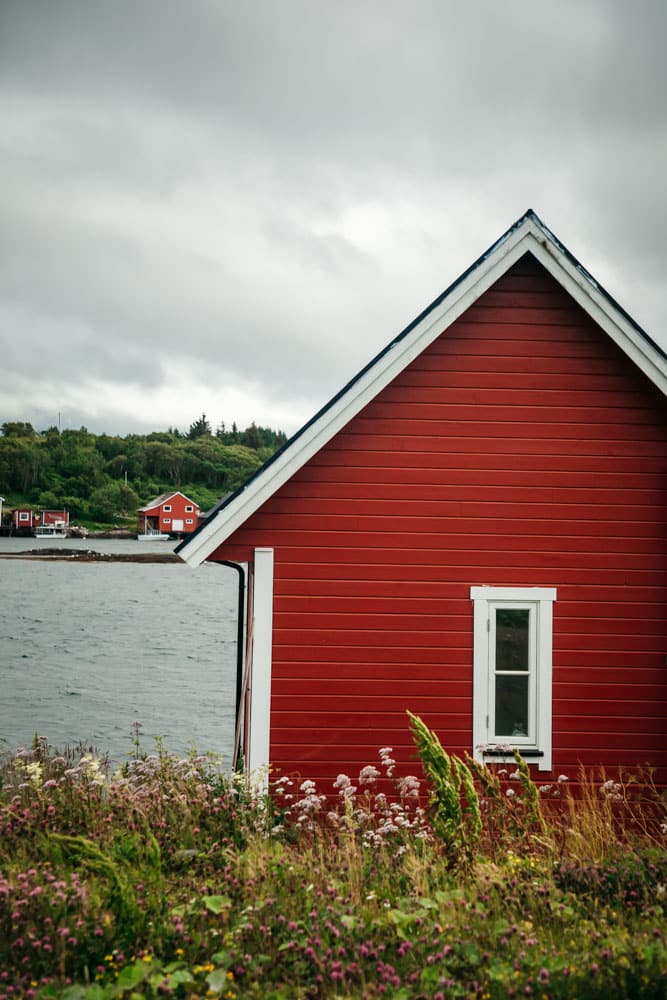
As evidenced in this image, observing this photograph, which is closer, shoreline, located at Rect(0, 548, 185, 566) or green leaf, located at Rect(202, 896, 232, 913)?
green leaf, located at Rect(202, 896, 232, 913)

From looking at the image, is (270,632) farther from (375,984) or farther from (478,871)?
(375,984)

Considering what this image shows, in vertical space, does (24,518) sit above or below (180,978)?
above

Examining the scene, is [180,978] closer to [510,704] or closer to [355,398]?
[355,398]

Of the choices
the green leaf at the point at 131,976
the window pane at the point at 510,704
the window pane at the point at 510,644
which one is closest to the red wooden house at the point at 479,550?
the window pane at the point at 510,704

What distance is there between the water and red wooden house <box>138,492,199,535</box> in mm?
27467

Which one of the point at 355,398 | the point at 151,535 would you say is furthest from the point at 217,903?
the point at 151,535

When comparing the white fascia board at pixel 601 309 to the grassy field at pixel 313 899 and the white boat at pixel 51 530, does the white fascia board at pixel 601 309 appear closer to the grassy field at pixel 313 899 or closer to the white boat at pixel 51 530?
the grassy field at pixel 313 899

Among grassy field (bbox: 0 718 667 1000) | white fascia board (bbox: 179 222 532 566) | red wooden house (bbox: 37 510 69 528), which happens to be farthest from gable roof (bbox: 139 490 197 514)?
grassy field (bbox: 0 718 667 1000)

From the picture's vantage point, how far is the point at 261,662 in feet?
27.0

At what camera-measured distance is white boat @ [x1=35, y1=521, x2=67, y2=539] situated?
118 metres

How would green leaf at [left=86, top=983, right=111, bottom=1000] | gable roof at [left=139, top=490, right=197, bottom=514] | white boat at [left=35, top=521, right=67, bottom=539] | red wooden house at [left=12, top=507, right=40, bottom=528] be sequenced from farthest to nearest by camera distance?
1. red wooden house at [left=12, top=507, right=40, bottom=528]
2. white boat at [left=35, top=521, right=67, bottom=539]
3. gable roof at [left=139, top=490, right=197, bottom=514]
4. green leaf at [left=86, top=983, right=111, bottom=1000]

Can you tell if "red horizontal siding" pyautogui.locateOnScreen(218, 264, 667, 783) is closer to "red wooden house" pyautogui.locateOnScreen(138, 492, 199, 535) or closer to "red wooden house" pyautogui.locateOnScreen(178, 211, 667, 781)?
"red wooden house" pyautogui.locateOnScreen(178, 211, 667, 781)

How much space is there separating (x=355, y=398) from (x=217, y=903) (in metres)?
4.50

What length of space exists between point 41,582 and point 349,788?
72747 mm
